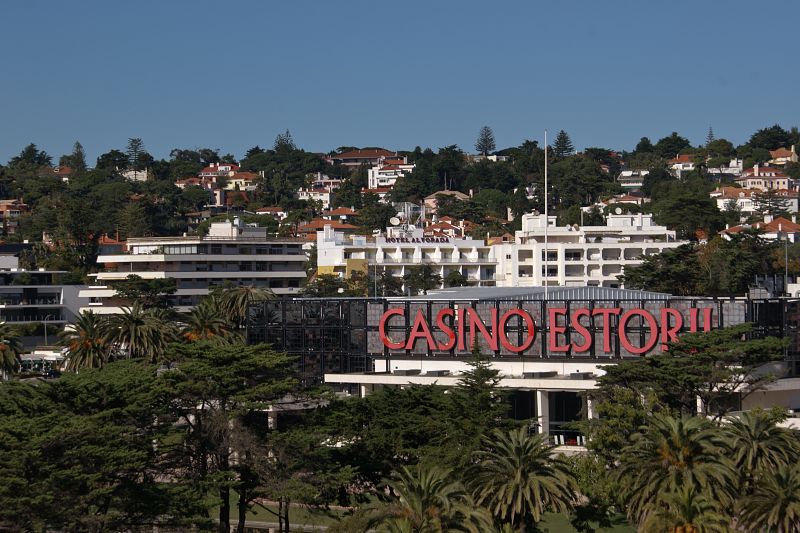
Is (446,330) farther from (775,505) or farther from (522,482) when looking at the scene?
(775,505)

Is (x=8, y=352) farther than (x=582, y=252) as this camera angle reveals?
No

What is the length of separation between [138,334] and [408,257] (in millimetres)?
88946

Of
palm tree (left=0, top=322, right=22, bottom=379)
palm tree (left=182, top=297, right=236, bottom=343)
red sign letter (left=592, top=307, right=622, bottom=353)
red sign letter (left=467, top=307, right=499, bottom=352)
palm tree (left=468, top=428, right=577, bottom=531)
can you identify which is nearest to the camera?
palm tree (left=468, top=428, right=577, bottom=531)

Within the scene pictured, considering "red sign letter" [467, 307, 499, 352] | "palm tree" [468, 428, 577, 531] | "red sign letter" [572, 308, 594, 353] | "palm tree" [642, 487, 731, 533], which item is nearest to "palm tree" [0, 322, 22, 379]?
"red sign letter" [467, 307, 499, 352]

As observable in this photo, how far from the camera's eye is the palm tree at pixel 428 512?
51625 millimetres

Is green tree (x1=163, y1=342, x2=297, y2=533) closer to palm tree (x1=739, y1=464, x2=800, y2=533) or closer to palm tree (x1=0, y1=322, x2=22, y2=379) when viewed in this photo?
palm tree (x1=739, y1=464, x2=800, y2=533)

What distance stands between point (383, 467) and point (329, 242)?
11926 centimetres

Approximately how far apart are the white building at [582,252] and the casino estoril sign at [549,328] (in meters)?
81.2

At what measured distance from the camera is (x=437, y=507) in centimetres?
5250

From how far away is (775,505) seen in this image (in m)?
53.5

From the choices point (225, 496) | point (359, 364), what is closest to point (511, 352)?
point (359, 364)

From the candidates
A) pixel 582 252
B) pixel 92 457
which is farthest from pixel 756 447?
pixel 582 252

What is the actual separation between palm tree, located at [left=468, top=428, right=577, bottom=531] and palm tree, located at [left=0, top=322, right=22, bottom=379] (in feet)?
174

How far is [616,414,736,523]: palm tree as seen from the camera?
Result: 55.5 m
